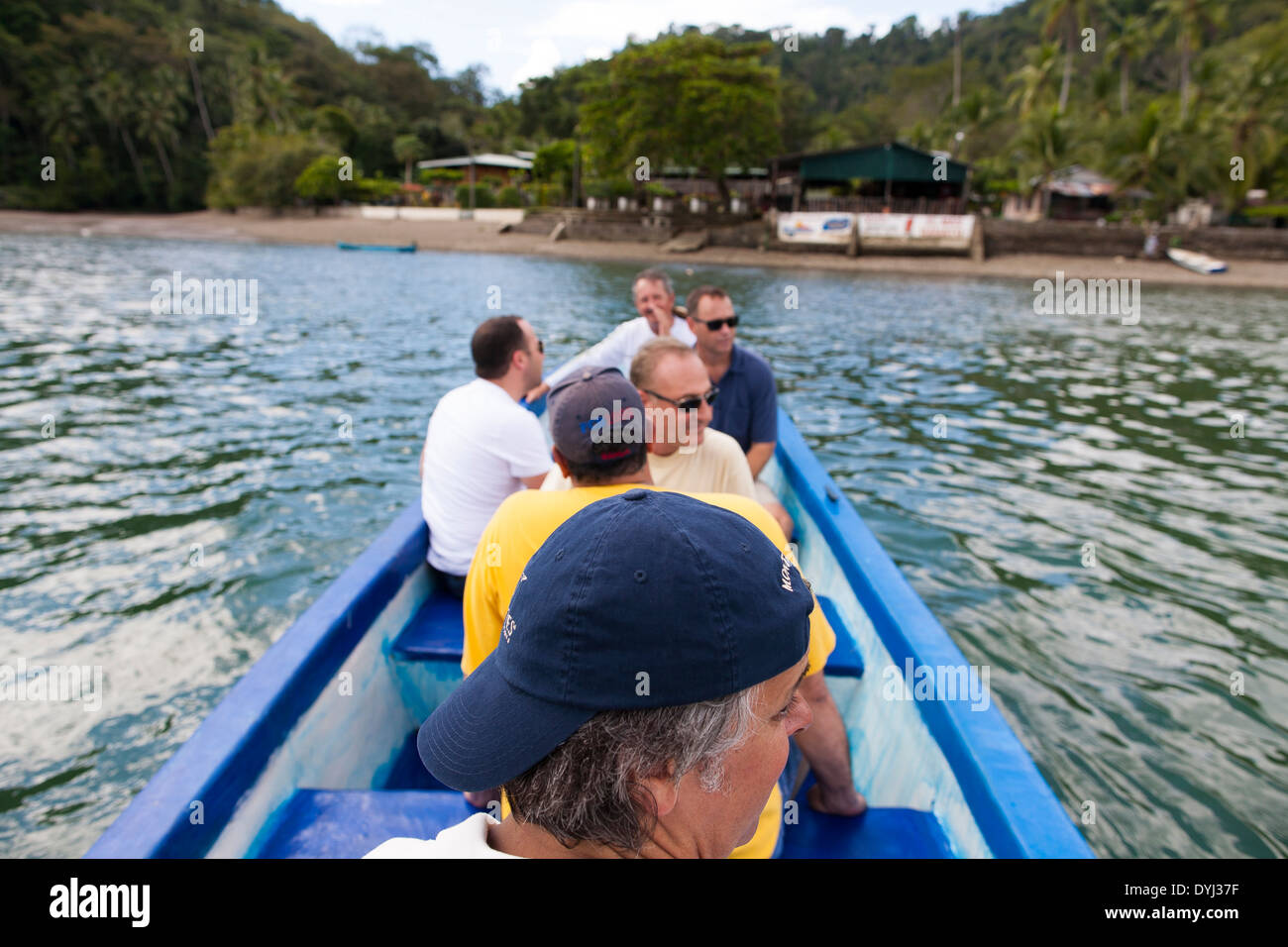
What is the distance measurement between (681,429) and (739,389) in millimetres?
1382

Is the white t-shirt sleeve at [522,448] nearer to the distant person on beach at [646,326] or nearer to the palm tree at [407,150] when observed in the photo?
the distant person on beach at [646,326]

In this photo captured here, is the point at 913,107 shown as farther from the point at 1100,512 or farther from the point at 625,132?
the point at 1100,512

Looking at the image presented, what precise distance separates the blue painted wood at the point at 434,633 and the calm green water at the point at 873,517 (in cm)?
146

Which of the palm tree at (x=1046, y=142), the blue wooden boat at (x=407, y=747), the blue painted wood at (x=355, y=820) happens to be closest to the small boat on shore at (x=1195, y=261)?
the palm tree at (x=1046, y=142)

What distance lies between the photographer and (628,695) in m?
0.79

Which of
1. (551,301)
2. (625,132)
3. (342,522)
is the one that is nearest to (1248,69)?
(625,132)

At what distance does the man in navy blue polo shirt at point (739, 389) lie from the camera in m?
4.08

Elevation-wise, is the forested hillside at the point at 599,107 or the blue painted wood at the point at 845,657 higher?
the forested hillside at the point at 599,107

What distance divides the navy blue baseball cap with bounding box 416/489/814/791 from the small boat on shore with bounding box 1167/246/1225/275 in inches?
1342

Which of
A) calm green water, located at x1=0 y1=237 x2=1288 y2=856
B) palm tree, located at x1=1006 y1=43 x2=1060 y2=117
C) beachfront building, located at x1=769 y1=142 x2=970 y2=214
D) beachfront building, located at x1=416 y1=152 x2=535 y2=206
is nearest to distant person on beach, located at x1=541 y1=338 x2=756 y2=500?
calm green water, located at x1=0 y1=237 x2=1288 y2=856

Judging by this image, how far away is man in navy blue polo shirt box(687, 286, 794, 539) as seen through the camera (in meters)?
4.08

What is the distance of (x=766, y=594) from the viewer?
88cm

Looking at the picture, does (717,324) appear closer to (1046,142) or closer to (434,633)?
(434,633)

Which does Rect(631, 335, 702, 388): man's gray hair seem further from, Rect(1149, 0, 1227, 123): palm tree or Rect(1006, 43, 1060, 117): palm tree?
Rect(1006, 43, 1060, 117): palm tree
